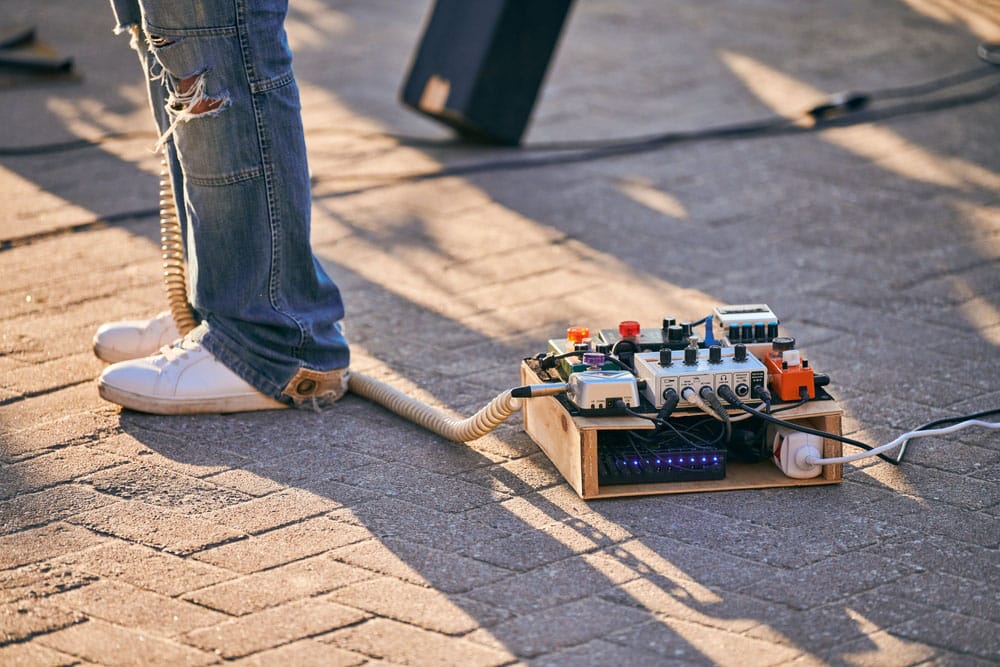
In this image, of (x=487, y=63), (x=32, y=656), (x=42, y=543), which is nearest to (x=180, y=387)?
(x=42, y=543)

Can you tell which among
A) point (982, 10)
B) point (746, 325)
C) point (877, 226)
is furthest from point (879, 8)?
point (746, 325)

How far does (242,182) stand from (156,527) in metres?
0.76

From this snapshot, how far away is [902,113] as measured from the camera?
519cm

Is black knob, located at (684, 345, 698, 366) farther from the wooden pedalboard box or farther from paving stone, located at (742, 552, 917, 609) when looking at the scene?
paving stone, located at (742, 552, 917, 609)

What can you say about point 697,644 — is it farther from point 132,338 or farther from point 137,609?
point 132,338

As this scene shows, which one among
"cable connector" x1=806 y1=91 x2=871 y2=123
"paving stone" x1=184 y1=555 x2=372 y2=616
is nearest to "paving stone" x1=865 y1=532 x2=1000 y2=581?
"paving stone" x1=184 y1=555 x2=372 y2=616

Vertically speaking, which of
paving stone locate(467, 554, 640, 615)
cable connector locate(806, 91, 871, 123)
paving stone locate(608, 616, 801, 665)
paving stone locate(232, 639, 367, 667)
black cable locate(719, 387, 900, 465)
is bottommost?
paving stone locate(232, 639, 367, 667)

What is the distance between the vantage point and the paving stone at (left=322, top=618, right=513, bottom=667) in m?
1.84

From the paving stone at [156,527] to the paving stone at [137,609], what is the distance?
0.49ft

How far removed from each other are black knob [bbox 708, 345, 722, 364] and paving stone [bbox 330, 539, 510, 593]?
60cm

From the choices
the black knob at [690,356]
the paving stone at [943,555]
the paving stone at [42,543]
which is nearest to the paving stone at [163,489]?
the paving stone at [42,543]

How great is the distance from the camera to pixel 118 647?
1.88 metres

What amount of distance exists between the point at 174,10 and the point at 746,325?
1.34 meters

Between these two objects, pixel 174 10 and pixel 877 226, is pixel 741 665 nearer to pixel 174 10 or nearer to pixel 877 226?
pixel 174 10
